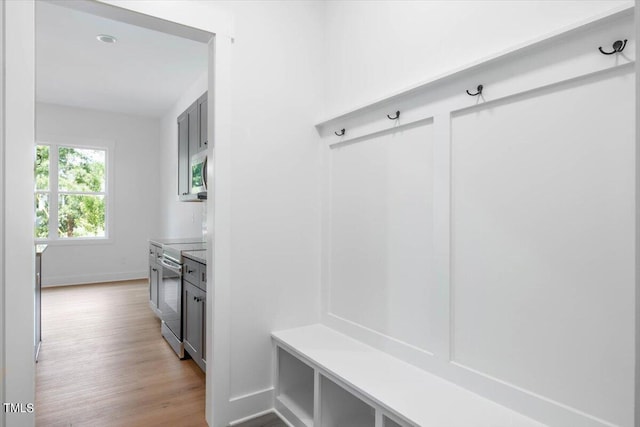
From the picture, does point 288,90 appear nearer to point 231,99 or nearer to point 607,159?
point 231,99

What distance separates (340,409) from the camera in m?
1.85

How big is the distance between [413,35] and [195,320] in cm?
230

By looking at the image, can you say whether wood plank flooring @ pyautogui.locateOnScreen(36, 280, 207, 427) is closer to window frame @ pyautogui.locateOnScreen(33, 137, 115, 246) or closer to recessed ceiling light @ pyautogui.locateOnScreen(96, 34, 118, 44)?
window frame @ pyautogui.locateOnScreen(33, 137, 115, 246)

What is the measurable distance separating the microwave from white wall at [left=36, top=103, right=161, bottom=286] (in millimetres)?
2832

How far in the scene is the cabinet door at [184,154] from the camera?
13.7ft

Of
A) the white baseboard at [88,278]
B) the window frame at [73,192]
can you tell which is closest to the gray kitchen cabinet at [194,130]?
the window frame at [73,192]

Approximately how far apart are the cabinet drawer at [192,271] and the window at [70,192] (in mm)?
4127

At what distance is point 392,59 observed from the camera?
74.2 inches

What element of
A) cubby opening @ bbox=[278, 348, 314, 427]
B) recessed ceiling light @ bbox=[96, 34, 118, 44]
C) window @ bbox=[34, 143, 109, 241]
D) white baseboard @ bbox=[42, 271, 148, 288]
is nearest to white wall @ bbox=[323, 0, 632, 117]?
cubby opening @ bbox=[278, 348, 314, 427]

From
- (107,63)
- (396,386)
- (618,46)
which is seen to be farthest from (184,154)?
(618,46)

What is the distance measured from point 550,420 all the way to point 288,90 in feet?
6.62

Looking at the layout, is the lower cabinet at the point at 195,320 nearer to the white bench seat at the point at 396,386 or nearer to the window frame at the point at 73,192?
the white bench seat at the point at 396,386

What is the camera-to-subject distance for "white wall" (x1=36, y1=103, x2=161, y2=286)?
18.6 feet

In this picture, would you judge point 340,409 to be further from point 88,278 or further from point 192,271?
point 88,278
